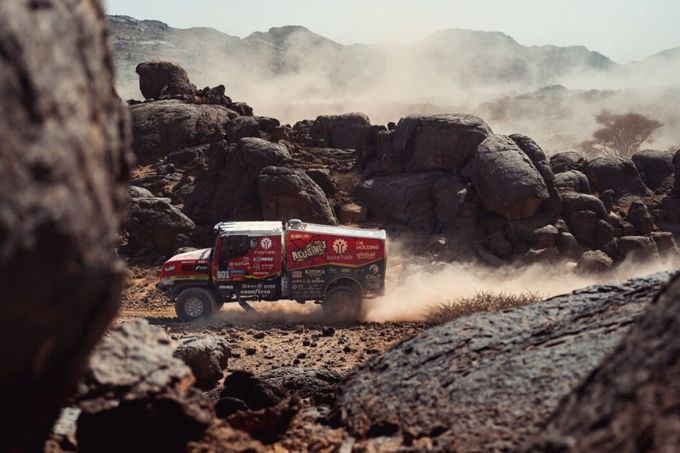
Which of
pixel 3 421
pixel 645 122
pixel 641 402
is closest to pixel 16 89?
pixel 3 421

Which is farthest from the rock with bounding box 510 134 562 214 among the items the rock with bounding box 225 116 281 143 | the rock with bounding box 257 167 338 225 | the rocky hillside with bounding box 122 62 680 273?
the rock with bounding box 225 116 281 143

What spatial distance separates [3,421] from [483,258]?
2202 cm

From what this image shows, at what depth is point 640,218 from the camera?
1001 inches

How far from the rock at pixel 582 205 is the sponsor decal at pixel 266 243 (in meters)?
12.6

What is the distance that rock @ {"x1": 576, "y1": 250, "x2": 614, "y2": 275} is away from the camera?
23.3m

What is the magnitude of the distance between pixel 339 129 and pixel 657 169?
629 inches

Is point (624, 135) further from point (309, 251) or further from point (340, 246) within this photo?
point (309, 251)

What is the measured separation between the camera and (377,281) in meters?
16.7

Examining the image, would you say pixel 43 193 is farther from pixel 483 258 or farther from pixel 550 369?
pixel 483 258

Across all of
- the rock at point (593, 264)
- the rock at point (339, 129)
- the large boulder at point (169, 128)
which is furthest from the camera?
the rock at point (339, 129)

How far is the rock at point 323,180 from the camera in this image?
91.3 feet

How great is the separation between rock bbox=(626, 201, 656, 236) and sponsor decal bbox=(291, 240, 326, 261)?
13753 mm

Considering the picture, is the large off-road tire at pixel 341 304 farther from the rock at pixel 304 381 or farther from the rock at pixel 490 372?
the rock at pixel 490 372

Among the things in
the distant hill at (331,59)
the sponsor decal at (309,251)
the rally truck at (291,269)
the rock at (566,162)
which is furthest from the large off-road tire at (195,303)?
the distant hill at (331,59)
